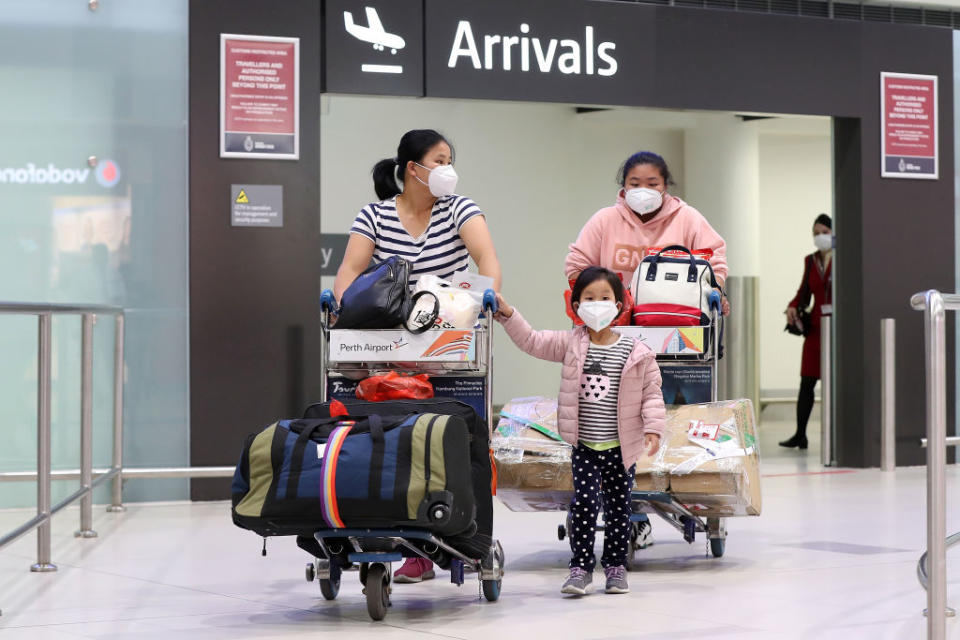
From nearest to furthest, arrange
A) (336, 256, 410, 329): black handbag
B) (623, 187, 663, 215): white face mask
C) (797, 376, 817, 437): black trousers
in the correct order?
1. (336, 256, 410, 329): black handbag
2. (623, 187, 663, 215): white face mask
3. (797, 376, 817, 437): black trousers

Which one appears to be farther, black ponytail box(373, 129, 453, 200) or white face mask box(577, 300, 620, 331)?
black ponytail box(373, 129, 453, 200)

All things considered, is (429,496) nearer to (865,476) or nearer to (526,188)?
(865,476)

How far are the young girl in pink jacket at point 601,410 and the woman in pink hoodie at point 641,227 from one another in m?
1.05

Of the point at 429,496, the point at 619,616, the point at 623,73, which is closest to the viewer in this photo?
the point at 429,496

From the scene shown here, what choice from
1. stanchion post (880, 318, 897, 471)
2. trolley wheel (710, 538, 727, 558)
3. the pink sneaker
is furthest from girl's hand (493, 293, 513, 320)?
stanchion post (880, 318, 897, 471)

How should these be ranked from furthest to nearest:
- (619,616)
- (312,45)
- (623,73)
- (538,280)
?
(538,280) < (623,73) < (312,45) < (619,616)

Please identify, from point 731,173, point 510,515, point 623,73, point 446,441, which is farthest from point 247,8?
point 731,173

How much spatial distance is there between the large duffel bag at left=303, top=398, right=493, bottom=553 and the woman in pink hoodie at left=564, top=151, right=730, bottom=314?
1621 millimetres

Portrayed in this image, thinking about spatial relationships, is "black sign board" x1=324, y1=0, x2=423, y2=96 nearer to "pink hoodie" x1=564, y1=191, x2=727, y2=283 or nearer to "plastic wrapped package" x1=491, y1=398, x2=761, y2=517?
"pink hoodie" x1=564, y1=191, x2=727, y2=283

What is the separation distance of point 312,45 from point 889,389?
166 inches

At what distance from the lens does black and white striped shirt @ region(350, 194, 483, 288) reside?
494 centimetres

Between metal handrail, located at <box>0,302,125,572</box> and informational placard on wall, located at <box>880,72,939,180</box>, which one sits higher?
informational placard on wall, located at <box>880,72,939,180</box>

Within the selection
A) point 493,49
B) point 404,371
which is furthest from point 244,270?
point 404,371

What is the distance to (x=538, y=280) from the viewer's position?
11570 millimetres
